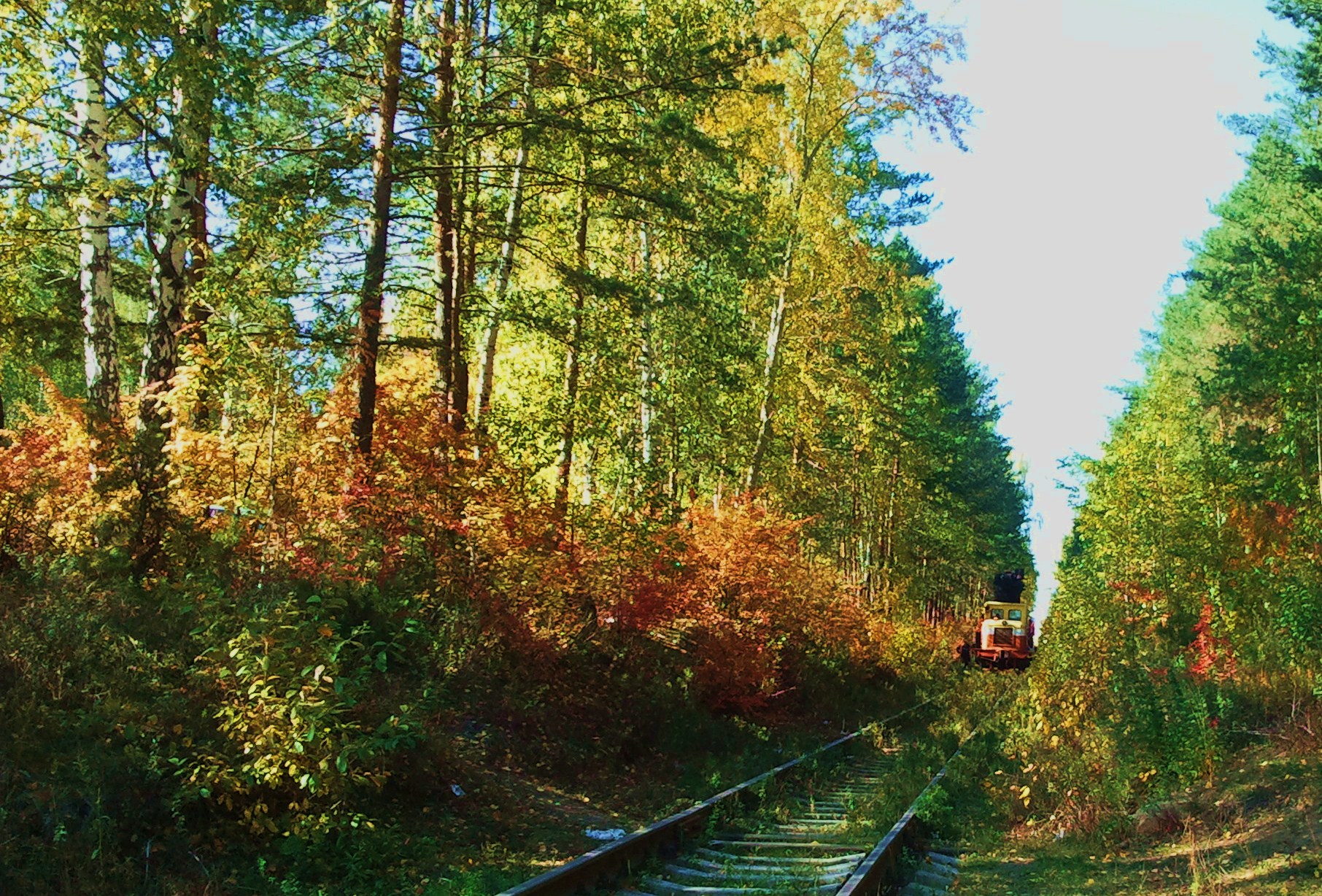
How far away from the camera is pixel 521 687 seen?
38.2ft

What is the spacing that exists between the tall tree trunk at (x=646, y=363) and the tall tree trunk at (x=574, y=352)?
867 millimetres

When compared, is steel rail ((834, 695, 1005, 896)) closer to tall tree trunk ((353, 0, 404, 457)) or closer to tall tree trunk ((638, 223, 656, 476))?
tall tree trunk ((353, 0, 404, 457))

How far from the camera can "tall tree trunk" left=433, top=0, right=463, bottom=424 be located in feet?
41.0

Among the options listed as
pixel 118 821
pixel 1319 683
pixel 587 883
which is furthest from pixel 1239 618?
pixel 118 821

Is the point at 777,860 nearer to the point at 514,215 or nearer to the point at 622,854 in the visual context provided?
the point at 622,854

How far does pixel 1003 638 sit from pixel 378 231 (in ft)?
114

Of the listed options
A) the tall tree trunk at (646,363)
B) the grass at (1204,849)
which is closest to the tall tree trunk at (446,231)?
the tall tree trunk at (646,363)

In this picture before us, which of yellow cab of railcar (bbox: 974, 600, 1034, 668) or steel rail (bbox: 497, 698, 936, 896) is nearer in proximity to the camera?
steel rail (bbox: 497, 698, 936, 896)

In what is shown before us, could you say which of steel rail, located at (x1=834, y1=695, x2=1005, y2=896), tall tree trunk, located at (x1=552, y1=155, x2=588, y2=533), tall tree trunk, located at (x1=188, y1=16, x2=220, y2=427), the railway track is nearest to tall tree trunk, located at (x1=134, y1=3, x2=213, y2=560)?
tall tree trunk, located at (x1=188, y1=16, x2=220, y2=427)

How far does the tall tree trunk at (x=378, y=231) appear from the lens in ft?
36.4

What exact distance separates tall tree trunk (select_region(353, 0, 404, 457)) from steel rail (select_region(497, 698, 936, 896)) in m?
4.92

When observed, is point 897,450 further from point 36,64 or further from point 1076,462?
point 36,64

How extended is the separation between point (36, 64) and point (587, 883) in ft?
27.1

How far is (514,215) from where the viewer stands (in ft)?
47.3
